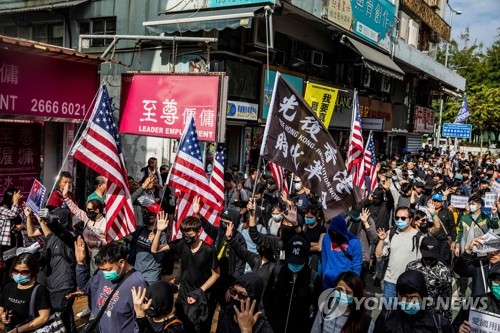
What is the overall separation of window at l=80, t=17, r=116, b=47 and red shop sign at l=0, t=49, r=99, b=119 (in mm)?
3980

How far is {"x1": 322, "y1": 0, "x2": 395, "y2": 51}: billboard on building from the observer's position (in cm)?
1412

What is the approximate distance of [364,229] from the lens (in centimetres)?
750

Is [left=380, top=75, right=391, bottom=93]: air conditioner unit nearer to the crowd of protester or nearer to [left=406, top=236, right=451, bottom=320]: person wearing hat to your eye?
the crowd of protester

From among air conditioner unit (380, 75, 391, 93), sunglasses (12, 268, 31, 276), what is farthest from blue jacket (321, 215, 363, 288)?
air conditioner unit (380, 75, 391, 93)

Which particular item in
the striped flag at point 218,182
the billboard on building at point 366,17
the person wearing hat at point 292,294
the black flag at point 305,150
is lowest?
the person wearing hat at point 292,294

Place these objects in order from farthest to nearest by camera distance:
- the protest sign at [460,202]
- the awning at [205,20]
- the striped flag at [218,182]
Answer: the awning at [205,20] < the protest sign at [460,202] < the striped flag at [218,182]

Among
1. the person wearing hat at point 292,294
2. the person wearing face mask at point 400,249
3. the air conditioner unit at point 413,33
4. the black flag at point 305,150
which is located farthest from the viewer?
the air conditioner unit at point 413,33

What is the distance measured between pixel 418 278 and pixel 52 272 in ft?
13.2

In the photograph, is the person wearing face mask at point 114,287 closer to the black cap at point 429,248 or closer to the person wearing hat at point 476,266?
the black cap at point 429,248

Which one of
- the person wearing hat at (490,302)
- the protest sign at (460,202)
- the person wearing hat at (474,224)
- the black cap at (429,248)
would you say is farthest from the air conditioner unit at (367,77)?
the person wearing hat at (490,302)

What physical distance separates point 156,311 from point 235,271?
264 centimetres

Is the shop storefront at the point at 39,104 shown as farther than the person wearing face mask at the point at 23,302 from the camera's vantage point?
Yes

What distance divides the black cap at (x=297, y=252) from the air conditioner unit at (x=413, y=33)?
22.0m

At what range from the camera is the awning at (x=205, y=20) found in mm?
10664
